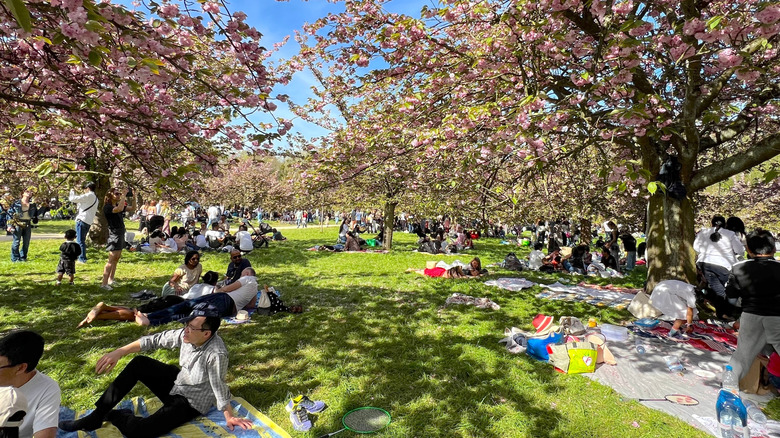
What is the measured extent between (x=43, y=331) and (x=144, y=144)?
327 cm

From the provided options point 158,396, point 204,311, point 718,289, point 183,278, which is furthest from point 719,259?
point 183,278

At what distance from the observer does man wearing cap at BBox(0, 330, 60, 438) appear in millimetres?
2396

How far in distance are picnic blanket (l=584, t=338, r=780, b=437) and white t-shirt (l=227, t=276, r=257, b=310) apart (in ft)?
18.3

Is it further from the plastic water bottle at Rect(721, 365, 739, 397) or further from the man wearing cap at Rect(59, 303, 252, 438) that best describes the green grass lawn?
the plastic water bottle at Rect(721, 365, 739, 397)

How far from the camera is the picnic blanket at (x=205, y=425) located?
3309 millimetres

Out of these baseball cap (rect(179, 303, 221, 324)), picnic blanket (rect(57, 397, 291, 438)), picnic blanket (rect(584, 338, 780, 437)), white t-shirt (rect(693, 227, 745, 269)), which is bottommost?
picnic blanket (rect(57, 397, 291, 438))

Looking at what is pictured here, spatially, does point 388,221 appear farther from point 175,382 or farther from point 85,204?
point 175,382

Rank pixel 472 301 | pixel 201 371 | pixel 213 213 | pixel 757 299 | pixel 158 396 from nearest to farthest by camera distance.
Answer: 1. pixel 201 371
2. pixel 158 396
3. pixel 757 299
4. pixel 472 301
5. pixel 213 213

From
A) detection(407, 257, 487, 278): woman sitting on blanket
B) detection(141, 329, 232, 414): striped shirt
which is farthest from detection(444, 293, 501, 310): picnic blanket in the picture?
detection(141, 329, 232, 414): striped shirt

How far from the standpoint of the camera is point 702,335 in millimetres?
5836

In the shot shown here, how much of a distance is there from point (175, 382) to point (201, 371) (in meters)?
0.40

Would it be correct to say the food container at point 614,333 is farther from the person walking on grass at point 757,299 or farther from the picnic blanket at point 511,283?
the picnic blanket at point 511,283

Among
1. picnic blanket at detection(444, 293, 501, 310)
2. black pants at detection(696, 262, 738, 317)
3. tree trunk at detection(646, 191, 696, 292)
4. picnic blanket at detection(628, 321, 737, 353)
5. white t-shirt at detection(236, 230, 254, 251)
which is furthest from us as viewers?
white t-shirt at detection(236, 230, 254, 251)

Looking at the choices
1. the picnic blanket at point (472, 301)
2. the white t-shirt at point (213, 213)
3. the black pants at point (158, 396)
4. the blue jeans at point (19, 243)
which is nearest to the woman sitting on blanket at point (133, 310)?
the black pants at point (158, 396)
